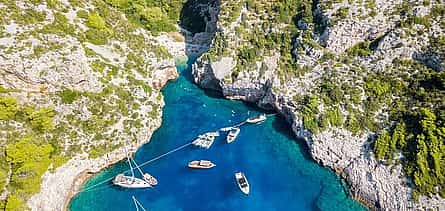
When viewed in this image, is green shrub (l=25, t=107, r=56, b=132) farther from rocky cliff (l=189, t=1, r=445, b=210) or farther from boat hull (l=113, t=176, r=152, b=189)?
rocky cliff (l=189, t=1, r=445, b=210)

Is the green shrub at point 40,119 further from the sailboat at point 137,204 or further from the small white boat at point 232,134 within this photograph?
the small white boat at point 232,134

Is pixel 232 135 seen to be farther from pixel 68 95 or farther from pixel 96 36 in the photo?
pixel 96 36

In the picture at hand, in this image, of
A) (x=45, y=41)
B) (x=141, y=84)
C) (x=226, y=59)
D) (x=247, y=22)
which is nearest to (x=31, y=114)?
(x=45, y=41)

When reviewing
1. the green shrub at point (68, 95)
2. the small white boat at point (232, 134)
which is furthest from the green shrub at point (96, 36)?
the small white boat at point (232, 134)

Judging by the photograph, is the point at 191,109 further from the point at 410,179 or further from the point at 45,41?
the point at 410,179

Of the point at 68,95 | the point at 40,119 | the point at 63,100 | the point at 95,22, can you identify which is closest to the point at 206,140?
the point at 68,95

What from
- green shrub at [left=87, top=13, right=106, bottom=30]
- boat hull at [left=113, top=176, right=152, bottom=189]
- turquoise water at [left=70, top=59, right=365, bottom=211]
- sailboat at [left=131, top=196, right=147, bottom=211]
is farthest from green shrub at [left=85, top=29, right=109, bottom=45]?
sailboat at [left=131, top=196, right=147, bottom=211]
